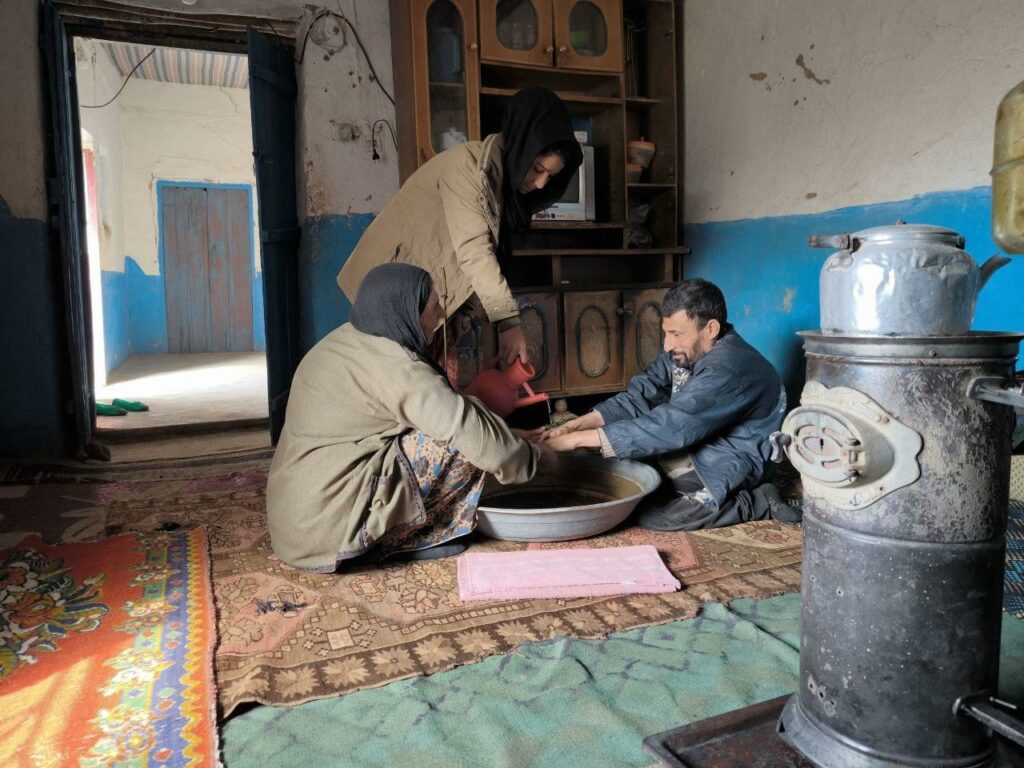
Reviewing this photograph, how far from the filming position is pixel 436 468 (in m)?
2.01

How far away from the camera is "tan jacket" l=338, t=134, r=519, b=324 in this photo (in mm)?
2459

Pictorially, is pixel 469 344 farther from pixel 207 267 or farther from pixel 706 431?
pixel 207 267

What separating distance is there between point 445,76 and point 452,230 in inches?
53.7

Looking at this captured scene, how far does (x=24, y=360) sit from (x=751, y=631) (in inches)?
134

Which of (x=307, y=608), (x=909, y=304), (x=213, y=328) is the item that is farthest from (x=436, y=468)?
(x=213, y=328)

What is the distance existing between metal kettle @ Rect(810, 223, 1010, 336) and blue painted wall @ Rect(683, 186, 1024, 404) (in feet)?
5.41

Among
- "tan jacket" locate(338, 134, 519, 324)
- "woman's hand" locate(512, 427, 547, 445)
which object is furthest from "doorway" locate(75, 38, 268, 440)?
"woman's hand" locate(512, 427, 547, 445)

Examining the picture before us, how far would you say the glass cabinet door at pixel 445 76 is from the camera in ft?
11.3

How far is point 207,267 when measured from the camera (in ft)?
30.6

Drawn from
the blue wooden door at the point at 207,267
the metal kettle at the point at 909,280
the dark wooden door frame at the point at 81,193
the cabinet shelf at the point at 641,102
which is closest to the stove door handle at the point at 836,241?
the metal kettle at the point at 909,280

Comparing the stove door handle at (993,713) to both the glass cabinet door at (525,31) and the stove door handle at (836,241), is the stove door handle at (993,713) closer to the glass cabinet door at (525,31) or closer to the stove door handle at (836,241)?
the stove door handle at (836,241)

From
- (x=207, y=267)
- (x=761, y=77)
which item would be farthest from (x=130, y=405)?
(x=207, y=267)

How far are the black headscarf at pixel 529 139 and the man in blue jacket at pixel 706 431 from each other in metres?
0.59

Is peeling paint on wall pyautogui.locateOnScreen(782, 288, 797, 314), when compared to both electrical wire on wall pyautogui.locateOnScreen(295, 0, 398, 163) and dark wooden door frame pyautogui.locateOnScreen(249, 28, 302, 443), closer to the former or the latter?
electrical wire on wall pyautogui.locateOnScreen(295, 0, 398, 163)
